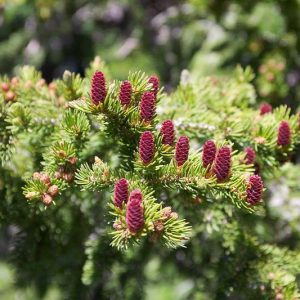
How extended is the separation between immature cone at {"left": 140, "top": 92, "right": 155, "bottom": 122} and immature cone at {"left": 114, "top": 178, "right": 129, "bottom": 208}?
0.66 ft

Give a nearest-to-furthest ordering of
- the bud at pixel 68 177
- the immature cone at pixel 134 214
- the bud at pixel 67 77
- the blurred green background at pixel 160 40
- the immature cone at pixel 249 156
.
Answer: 1. the immature cone at pixel 134 214
2. the bud at pixel 68 177
3. the immature cone at pixel 249 156
4. the bud at pixel 67 77
5. the blurred green background at pixel 160 40

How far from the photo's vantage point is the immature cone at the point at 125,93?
4.24 ft

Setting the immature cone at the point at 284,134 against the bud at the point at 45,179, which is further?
the immature cone at the point at 284,134

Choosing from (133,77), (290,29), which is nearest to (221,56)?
(290,29)

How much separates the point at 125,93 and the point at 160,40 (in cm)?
207

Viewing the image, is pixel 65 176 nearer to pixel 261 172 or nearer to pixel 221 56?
pixel 261 172

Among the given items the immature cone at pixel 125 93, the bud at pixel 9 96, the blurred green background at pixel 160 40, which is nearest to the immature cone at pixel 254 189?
the immature cone at pixel 125 93

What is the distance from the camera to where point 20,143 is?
170cm

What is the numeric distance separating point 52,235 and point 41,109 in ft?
1.73

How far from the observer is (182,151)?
1262 mm

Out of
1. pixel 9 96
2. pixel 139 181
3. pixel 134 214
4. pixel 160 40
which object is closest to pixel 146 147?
pixel 139 181

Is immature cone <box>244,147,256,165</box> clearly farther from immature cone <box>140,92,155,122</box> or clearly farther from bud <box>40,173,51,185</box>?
bud <box>40,173,51,185</box>

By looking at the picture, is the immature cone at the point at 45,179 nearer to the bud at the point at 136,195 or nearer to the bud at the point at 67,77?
the bud at the point at 136,195

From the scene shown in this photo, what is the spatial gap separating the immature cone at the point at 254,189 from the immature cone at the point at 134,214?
27 centimetres
